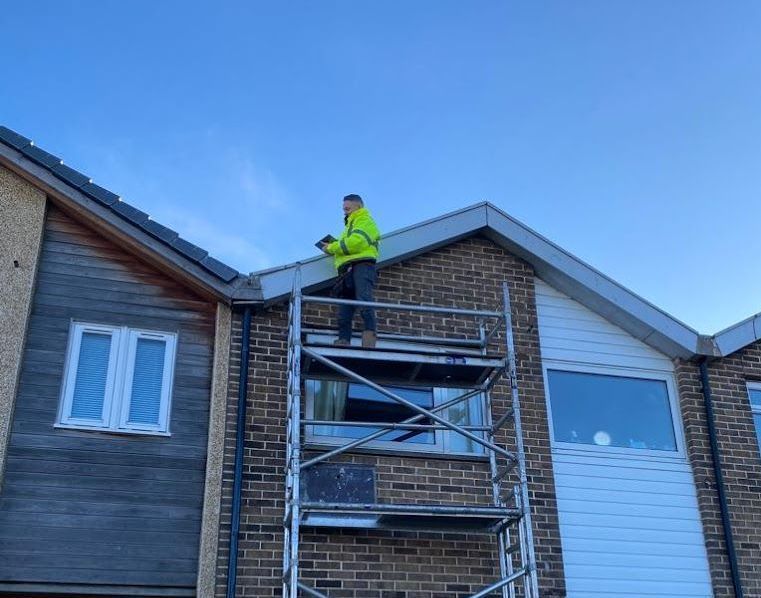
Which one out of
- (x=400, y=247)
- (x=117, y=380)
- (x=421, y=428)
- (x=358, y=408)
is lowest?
(x=421, y=428)

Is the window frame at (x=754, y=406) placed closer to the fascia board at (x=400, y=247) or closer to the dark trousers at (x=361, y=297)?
the fascia board at (x=400, y=247)

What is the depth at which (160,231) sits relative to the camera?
10477 mm

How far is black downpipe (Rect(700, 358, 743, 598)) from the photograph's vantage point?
11.0 meters

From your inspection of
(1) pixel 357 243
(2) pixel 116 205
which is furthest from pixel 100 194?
(1) pixel 357 243

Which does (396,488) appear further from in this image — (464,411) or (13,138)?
(13,138)

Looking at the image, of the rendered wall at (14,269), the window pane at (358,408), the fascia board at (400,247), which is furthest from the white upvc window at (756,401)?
the rendered wall at (14,269)

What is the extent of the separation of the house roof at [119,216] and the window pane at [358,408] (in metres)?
1.26

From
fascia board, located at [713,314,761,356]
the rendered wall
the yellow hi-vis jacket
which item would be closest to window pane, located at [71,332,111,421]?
the rendered wall

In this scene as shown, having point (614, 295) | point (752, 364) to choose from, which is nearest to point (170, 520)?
point (614, 295)

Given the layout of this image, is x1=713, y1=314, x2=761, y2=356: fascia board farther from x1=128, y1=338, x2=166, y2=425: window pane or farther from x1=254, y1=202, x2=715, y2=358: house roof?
x1=128, y1=338, x2=166, y2=425: window pane

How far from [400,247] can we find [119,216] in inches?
117

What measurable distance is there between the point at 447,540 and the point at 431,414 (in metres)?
1.34

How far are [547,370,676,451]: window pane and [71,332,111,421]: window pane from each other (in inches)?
189

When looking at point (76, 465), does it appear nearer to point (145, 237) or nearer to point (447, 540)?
point (145, 237)
